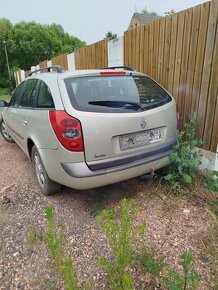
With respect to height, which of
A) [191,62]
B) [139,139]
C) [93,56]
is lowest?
[139,139]

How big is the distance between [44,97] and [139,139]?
1.27 meters

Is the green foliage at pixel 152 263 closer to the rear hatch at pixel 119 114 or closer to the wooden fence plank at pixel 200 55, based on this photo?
the rear hatch at pixel 119 114

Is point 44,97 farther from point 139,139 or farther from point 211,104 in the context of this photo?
point 211,104

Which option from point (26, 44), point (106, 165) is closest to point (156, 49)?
point (106, 165)

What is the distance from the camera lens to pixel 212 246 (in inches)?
87.7

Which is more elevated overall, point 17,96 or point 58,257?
point 17,96

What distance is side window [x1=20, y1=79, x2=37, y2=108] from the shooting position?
11.1ft

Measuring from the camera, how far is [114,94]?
2.81 metres

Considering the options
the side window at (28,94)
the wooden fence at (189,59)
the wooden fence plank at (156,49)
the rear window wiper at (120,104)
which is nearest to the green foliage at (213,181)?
the wooden fence at (189,59)

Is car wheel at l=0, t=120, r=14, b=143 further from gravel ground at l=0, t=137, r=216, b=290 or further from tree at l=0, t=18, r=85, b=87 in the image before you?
tree at l=0, t=18, r=85, b=87

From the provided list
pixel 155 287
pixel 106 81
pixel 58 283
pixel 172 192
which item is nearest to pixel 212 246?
pixel 155 287

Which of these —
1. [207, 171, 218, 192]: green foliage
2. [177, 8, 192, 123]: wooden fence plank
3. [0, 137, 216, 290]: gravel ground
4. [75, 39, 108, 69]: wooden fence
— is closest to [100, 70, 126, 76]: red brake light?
[177, 8, 192, 123]: wooden fence plank

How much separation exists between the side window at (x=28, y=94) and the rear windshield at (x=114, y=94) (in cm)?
94

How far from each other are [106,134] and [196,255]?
142 centimetres
